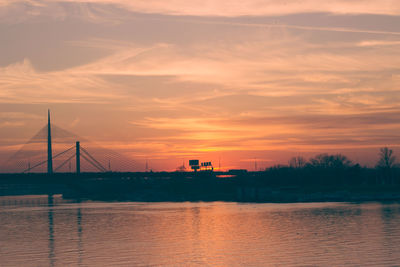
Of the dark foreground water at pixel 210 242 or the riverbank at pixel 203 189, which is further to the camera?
the riverbank at pixel 203 189

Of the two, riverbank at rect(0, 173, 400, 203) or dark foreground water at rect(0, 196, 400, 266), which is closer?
dark foreground water at rect(0, 196, 400, 266)

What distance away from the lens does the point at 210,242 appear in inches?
2015

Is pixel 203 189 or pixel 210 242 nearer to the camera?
pixel 210 242

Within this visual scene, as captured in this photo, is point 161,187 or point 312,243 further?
point 161,187

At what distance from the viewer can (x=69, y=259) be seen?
4172cm

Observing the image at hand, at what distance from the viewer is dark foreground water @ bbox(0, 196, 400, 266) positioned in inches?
1566

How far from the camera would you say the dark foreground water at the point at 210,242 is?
131ft

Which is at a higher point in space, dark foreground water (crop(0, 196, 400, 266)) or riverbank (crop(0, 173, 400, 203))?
riverbank (crop(0, 173, 400, 203))

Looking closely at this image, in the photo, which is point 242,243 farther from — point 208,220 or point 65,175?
point 65,175

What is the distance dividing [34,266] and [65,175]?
113m

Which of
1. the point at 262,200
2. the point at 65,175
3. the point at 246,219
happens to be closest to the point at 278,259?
the point at 246,219

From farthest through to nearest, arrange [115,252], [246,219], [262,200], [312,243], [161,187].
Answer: [161,187] < [262,200] < [246,219] < [312,243] < [115,252]

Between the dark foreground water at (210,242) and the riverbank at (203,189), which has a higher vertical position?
the riverbank at (203,189)

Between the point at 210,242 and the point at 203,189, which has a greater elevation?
the point at 203,189
